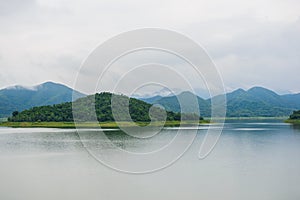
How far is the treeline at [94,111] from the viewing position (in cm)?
5069

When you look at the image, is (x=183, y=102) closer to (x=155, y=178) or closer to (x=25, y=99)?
(x=155, y=178)

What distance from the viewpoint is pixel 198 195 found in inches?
428

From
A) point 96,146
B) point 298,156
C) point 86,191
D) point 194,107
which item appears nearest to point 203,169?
point 86,191

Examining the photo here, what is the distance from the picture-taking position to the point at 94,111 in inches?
2087

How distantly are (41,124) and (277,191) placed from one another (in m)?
42.5

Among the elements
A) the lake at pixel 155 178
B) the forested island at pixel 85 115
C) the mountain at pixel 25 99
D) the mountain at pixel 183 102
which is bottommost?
the lake at pixel 155 178

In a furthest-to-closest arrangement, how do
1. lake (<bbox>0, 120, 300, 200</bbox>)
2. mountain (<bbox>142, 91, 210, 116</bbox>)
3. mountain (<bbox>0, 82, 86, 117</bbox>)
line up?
mountain (<bbox>0, 82, 86, 117</bbox>), mountain (<bbox>142, 91, 210, 116</bbox>), lake (<bbox>0, 120, 300, 200</bbox>)

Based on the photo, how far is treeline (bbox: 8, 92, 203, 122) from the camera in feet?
166

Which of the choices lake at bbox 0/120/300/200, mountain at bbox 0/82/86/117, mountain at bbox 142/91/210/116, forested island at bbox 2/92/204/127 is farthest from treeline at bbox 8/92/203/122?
mountain at bbox 0/82/86/117

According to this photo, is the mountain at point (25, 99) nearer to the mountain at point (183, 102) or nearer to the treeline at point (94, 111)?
the mountain at point (183, 102)

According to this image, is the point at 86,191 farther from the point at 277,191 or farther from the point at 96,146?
the point at 96,146

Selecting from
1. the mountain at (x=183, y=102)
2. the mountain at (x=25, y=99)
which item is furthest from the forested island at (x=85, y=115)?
the mountain at (x=25, y=99)

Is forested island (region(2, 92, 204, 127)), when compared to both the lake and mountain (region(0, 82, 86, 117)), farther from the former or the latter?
mountain (region(0, 82, 86, 117))

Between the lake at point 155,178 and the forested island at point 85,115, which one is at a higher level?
the forested island at point 85,115
